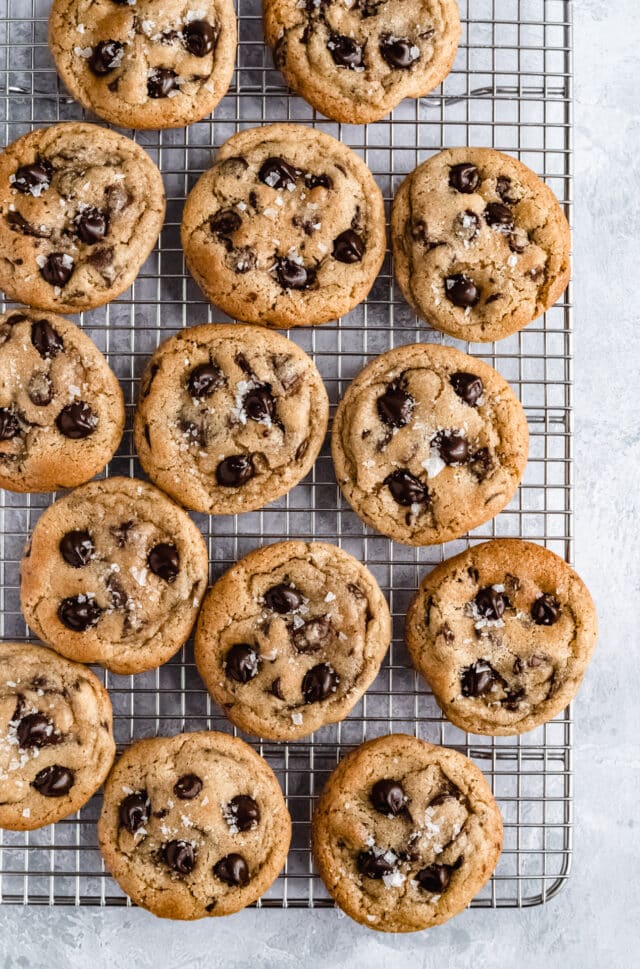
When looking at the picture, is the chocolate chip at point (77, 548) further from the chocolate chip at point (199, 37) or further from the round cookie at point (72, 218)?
the chocolate chip at point (199, 37)

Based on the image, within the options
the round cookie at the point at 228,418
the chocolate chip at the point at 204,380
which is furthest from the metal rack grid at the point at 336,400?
the chocolate chip at the point at 204,380

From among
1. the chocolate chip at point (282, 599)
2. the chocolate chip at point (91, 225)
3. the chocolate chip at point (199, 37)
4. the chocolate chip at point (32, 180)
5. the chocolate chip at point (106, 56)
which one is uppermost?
the chocolate chip at point (199, 37)

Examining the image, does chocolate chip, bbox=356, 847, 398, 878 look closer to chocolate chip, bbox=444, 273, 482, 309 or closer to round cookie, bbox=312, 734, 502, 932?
round cookie, bbox=312, 734, 502, 932

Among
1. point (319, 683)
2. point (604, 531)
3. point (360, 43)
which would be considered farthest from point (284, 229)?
point (604, 531)

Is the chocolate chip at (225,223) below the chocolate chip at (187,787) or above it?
above

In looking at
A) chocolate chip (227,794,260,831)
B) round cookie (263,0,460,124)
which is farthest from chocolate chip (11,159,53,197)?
chocolate chip (227,794,260,831)

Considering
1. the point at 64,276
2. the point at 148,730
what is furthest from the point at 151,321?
the point at 148,730
